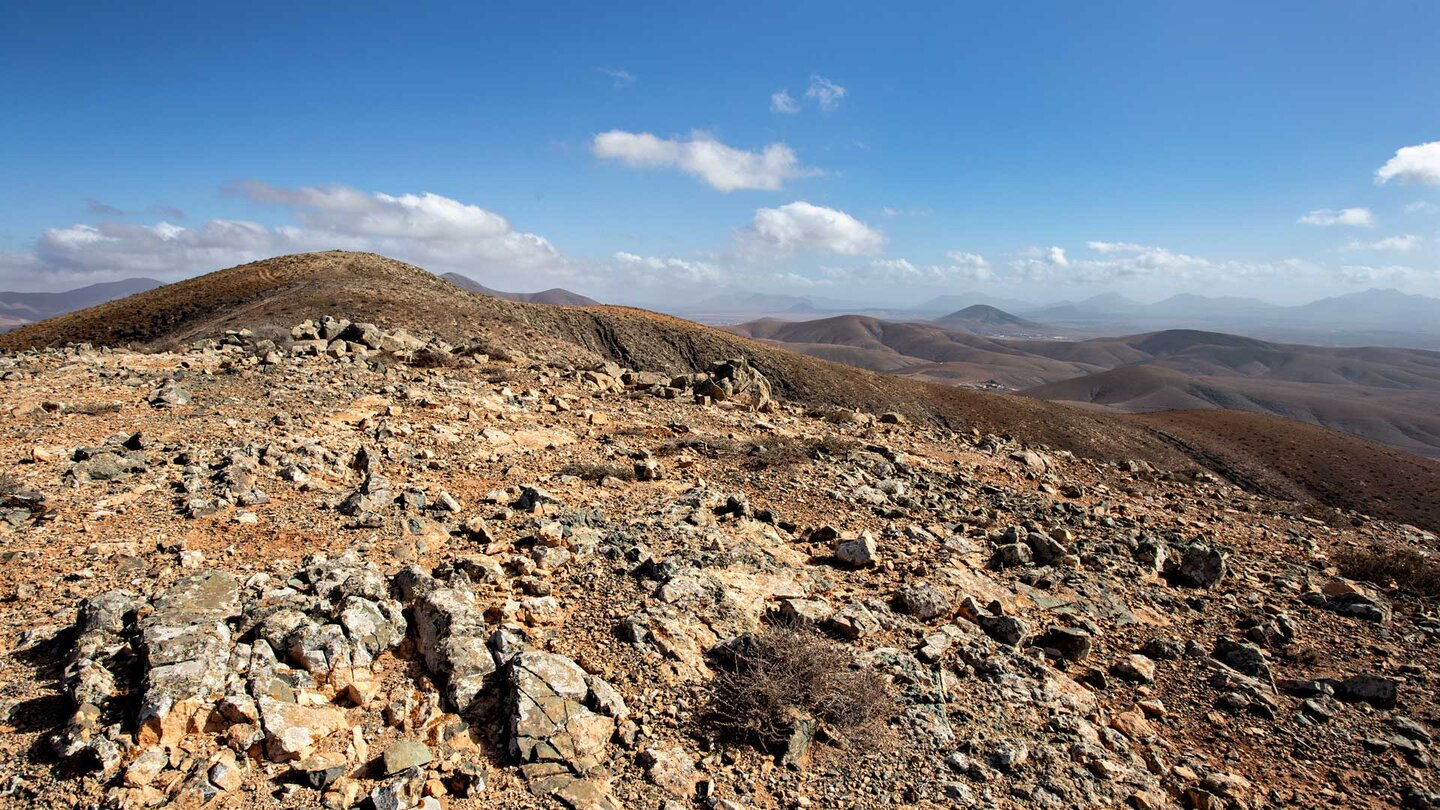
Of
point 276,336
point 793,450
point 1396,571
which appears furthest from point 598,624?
point 276,336

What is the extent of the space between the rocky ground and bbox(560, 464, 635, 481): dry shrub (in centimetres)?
8

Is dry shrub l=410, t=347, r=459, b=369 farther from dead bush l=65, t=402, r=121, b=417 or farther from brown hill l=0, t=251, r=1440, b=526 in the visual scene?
brown hill l=0, t=251, r=1440, b=526

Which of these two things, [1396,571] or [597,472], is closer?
[597,472]

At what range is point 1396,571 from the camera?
29.9ft

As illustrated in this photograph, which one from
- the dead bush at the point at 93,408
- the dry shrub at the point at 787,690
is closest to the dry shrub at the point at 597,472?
the dry shrub at the point at 787,690

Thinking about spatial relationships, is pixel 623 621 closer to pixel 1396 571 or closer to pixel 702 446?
pixel 702 446

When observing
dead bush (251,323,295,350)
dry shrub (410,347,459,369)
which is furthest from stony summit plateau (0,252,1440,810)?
dead bush (251,323,295,350)

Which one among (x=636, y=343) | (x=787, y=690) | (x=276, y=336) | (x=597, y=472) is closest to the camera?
(x=787, y=690)

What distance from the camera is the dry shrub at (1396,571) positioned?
8.75m

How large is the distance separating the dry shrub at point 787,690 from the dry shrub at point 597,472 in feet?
13.3

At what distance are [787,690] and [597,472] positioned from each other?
4.86 metres

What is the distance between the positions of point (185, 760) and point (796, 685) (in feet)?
12.6

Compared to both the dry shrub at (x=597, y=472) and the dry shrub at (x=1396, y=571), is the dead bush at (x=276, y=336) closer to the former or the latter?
the dry shrub at (x=597, y=472)

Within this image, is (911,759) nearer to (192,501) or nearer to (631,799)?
(631,799)
